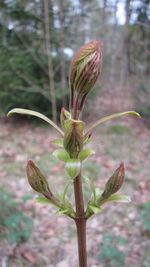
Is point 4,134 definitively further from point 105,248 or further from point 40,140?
point 105,248

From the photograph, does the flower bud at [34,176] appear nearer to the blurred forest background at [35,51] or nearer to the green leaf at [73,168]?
the green leaf at [73,168]

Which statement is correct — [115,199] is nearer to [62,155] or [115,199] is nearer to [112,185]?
[112,185]

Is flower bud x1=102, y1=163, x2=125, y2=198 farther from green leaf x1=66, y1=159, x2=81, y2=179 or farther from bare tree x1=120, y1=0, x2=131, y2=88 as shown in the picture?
bare tree x1=120, y1=0, x2=131, y2=88

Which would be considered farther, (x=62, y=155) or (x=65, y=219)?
(x=65, y=219)

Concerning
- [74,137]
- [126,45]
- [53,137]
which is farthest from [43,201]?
[126,45]

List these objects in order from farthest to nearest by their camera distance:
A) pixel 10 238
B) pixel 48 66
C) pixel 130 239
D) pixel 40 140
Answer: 1. pixel 48 66
2. pixel 40 140
3. pixel 130 239
4. pixel 10 238

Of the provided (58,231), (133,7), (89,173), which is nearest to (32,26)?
(133,7)

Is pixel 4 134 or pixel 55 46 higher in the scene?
pixel 55 46

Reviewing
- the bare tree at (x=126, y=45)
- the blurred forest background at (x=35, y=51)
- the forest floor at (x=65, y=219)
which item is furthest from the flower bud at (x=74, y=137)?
the bare tree at (x=126, y=45)
